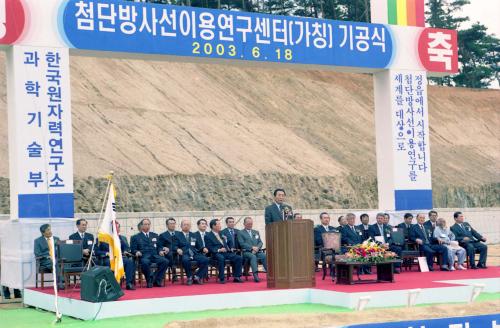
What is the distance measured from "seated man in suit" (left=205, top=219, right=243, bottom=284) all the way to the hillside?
29.6ft

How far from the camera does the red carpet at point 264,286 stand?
12.3 m

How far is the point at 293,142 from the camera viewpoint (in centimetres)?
3167

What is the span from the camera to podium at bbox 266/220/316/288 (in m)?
12.7

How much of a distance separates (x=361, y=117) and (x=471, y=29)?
52.8 feet

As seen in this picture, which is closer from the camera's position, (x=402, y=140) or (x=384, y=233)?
(x=384, y=233)

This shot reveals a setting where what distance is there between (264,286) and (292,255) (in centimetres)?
82

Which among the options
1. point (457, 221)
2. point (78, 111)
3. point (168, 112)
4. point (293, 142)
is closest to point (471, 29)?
point (293, 142)

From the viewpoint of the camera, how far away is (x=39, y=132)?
1377 cm

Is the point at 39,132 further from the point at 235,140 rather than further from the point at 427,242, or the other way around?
the point at 235,140

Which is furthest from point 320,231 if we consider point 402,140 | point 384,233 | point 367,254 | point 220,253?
point 402,140

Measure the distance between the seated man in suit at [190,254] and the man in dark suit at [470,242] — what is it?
15.8ft

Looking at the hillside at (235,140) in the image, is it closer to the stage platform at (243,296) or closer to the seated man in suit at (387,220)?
the seated man in suit at (387,220)

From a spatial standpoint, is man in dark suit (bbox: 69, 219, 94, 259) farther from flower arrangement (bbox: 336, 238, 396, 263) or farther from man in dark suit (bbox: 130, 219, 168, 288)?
flower arrangement (bbox: 336, 238, 396, 263)

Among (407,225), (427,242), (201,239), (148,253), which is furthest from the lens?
(407,225)
